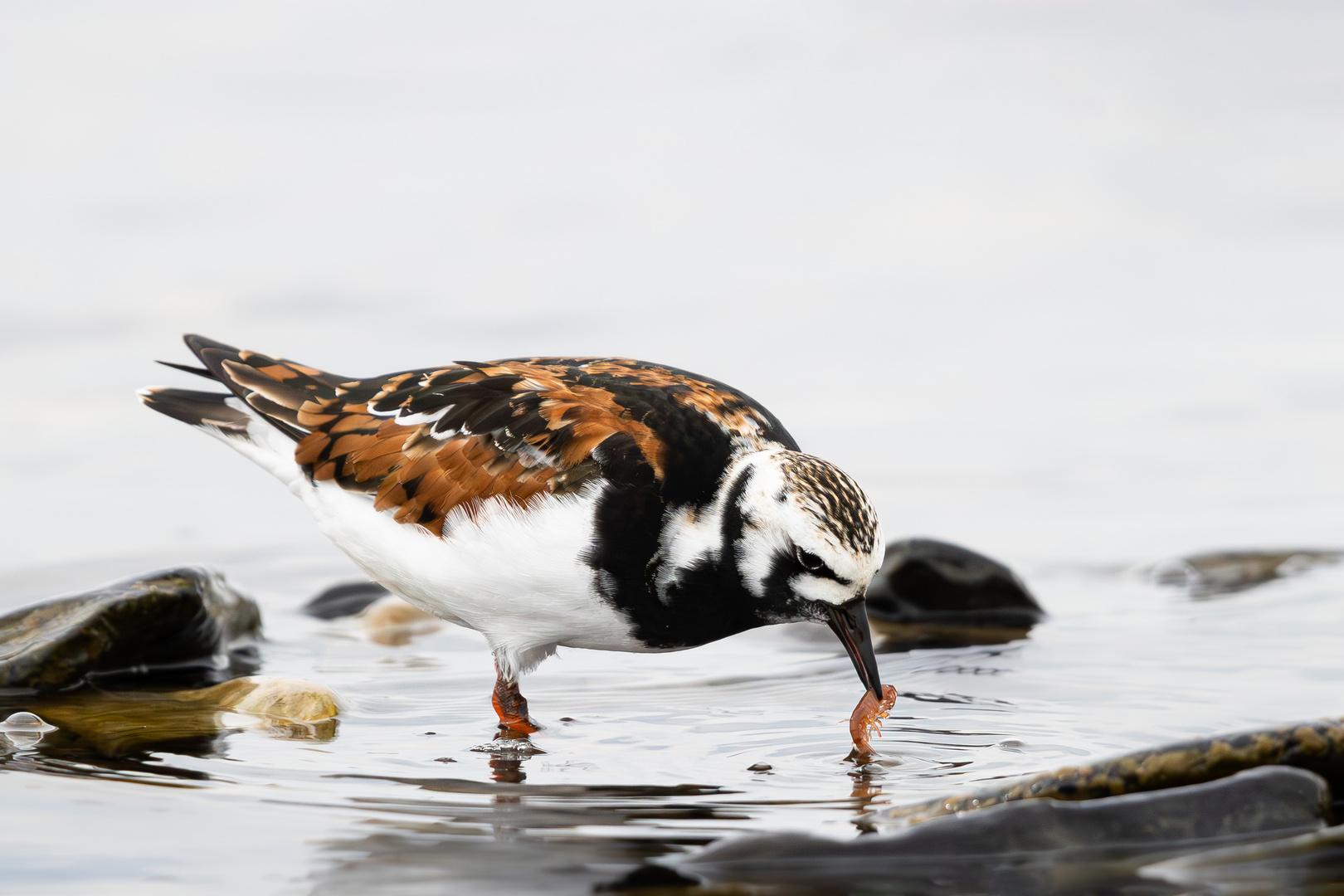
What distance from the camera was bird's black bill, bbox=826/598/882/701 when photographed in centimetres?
458

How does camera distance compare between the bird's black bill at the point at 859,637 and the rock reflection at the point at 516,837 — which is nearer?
the rock reflection at the point at 516,837

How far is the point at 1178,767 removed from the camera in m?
3.48

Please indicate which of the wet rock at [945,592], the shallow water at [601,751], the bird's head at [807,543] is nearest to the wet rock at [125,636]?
the shallow water at [601,751]

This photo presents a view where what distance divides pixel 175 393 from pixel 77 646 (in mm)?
1060

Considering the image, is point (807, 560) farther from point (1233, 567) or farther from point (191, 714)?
point (1233, 567)

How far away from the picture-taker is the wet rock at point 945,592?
7043 millimetres

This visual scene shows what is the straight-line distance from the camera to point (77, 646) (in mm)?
5691

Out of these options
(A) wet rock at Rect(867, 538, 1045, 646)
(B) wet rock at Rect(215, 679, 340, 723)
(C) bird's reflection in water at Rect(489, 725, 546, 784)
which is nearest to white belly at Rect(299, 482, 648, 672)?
(C) bird's reflection in water at Rect(489, 725, 546, 784)

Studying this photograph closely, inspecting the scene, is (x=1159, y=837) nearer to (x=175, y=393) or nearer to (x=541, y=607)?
(x=541, y=607)

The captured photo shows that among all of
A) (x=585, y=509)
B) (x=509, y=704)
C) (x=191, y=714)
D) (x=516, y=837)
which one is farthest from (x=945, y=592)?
(x=516, y=837)

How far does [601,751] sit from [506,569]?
0.65 metres

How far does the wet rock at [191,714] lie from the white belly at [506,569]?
1.73 ft

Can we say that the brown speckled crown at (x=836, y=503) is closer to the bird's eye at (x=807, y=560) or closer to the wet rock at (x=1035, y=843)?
the bird's eye at (x=807, y=560)

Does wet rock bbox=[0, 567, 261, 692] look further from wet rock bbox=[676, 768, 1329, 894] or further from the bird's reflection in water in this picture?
wet rock bbox=[676, 768, 1329, 894]
